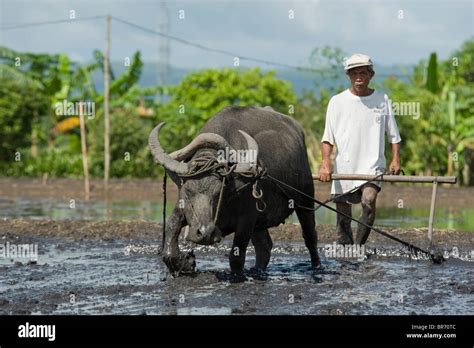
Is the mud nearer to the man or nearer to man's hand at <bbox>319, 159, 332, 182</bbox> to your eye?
the man

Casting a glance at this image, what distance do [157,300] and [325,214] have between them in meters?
12.8

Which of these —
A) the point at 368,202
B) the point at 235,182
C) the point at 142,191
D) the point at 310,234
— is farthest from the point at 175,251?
the point at 142,191

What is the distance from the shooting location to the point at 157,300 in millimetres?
8500

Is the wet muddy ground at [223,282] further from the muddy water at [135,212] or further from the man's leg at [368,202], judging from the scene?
the muddy water at [135,212]

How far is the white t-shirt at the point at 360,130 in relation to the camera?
434 inches

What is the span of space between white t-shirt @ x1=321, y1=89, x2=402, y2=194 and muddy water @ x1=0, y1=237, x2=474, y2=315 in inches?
46.8

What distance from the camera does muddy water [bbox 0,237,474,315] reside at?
324 inches

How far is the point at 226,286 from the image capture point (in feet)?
30.3

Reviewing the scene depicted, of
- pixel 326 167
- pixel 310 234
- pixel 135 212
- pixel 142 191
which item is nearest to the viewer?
pixel 326 167

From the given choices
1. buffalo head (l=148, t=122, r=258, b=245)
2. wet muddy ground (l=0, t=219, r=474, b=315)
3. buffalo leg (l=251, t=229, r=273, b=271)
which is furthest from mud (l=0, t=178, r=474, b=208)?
buffalo head (l=148, t=122, r=258, b=245)

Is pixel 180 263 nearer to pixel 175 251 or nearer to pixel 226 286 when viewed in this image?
pixel 175 251

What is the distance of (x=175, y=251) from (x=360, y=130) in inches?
115
